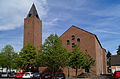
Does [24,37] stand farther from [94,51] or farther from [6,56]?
[94,51]

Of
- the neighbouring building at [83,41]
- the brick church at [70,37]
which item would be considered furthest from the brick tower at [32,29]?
the neighbouring building at [83,41]

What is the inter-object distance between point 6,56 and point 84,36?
2262 cm

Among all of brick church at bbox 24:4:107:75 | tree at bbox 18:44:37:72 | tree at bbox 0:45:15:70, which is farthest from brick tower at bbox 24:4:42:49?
tree at bbox 18:44:37:72

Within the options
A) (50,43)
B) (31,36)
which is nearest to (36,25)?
(31,36)

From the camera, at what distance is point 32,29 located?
161 feet

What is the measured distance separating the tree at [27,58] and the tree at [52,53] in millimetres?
14851

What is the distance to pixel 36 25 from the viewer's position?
166 ft

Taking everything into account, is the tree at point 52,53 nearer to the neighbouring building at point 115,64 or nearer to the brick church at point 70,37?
the brick church at point 70,37

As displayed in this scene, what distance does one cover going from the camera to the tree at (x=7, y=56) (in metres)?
44.1

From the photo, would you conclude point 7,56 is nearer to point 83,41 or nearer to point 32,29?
point 32,29

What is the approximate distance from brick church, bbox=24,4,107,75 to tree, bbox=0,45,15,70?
18.6ft

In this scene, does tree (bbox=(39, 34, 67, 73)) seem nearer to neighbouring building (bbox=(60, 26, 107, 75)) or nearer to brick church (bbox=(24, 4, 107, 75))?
neighbouring building (bbox=(60, 26, 107, 75))

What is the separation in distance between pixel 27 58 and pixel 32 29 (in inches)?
469

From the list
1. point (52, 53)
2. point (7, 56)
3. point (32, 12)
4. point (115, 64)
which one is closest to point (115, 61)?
point (115, 64)
